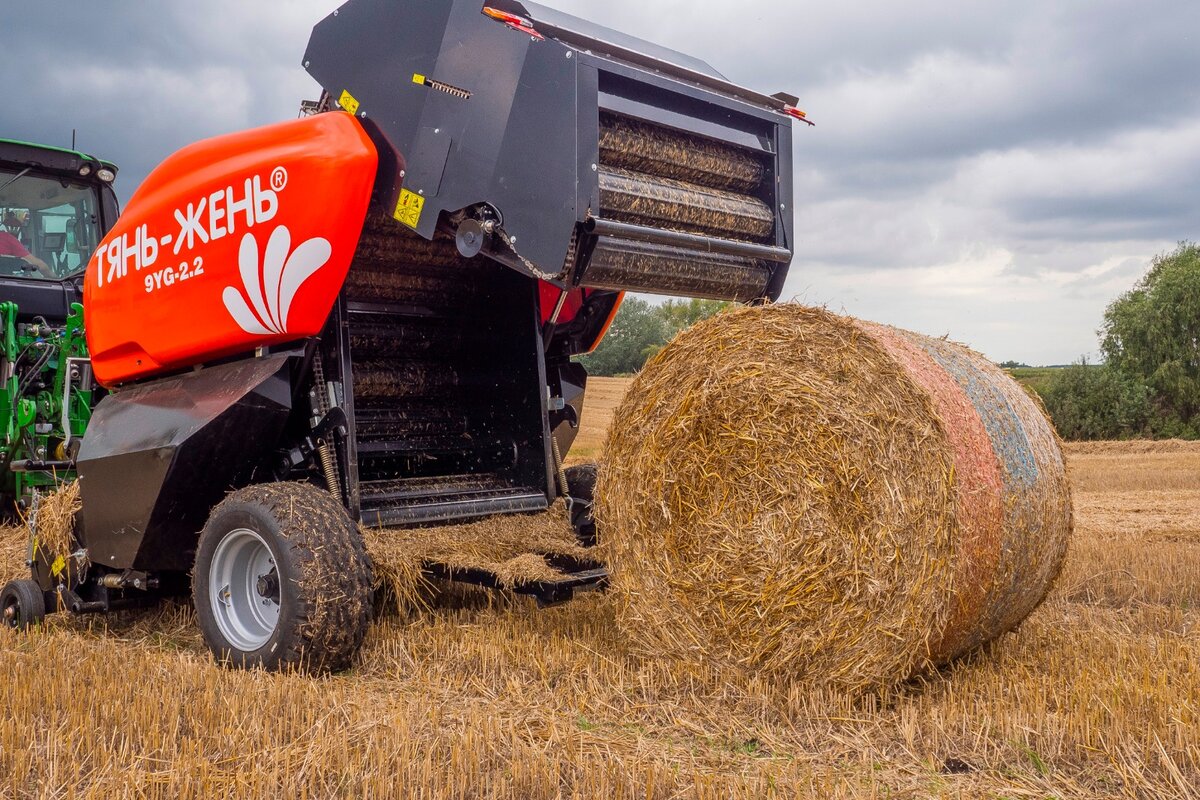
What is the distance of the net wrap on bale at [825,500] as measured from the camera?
3609 mm

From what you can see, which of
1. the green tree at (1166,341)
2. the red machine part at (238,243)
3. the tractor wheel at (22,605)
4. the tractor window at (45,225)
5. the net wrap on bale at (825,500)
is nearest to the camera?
the net wrap on bale at (825,500)

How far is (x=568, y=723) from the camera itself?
11.3 feet

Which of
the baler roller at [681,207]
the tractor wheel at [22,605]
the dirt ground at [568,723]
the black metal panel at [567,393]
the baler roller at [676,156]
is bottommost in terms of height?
the dirt ground at [568,723]

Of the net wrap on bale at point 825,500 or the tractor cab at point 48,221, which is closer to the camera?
the net wrap on bale at point 825,500

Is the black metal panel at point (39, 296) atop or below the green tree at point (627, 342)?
below

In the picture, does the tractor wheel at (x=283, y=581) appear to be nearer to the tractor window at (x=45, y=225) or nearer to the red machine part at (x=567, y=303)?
the red machine part at (x=567, y=303)

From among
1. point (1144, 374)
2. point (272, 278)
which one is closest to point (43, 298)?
point (272, 278)

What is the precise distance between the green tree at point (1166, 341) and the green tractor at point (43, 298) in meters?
29.3

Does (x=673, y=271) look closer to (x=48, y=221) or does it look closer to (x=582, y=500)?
(x=582, y=500)

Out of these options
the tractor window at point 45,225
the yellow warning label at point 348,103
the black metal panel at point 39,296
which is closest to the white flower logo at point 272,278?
the yellow warning label at point 348,103

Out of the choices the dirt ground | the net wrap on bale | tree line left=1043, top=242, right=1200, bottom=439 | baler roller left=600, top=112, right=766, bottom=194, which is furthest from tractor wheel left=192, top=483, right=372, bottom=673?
tree line left=1043, top=242, right=1200, bottom=439

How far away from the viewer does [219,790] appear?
9.32 ft

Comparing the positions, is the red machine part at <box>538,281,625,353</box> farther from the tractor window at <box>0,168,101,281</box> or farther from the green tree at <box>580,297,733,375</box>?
the green tree at <box>580,297,733,375</box>

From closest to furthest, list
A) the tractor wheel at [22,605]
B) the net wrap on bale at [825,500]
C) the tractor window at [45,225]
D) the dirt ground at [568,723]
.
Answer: the dirt ground at [568,723]
the net wrap on bale at [825,500]
the tractor wheel at [22,605]
the tractor window at [45,225]
